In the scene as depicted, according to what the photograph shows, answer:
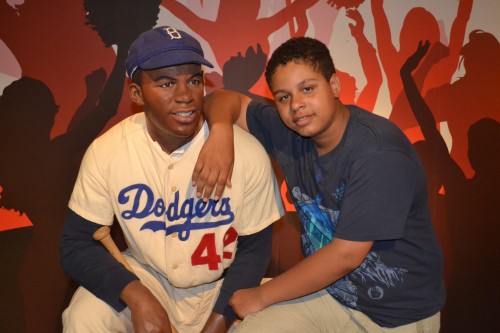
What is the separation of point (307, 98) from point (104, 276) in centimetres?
81

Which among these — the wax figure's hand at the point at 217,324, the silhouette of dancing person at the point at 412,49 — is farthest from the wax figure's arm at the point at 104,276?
the silhouette of dancing person at the point at 412,49

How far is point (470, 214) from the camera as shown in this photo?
2564 millimetres

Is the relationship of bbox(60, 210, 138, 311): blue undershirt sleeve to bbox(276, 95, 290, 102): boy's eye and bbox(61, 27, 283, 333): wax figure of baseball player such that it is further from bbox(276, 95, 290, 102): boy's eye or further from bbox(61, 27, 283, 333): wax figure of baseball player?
bbox(276, 95, 290, 102): boy's eye

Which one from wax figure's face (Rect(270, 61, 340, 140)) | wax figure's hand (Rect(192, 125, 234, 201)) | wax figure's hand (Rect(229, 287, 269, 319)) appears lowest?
wax figure's hand (Rect(229, 287, 269, 319))

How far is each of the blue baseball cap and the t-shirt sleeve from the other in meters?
0.55

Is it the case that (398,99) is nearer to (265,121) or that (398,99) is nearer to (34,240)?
(265,121)

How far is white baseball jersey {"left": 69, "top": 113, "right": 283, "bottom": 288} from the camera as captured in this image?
1.67 meters

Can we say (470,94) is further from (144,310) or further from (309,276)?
(144,310)

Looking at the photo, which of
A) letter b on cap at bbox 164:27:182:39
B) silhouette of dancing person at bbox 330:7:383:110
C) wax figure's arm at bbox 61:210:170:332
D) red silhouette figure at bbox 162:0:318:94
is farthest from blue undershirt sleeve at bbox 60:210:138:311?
silhouette of dancing person at bbox 330:7:383:110

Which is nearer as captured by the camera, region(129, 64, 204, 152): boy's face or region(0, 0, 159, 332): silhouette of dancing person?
region(129, 64, 204, 152): boy's face

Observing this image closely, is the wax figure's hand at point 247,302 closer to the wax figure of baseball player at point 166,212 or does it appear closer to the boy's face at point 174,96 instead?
the wax figure of baseball player at point 166,212

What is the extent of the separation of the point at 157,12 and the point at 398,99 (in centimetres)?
Answer: 115

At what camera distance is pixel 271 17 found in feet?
7.39

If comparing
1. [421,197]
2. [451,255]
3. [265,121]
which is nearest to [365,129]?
[421,197]
